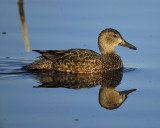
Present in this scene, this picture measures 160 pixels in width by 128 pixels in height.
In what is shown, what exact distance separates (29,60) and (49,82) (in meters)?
2.08

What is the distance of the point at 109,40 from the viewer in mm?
13820

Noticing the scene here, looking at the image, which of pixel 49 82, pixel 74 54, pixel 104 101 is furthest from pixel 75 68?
pixel 104 101

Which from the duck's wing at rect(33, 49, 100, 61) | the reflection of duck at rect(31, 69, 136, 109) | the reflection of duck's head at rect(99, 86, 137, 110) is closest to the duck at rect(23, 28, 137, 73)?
the duck's wing at rect(33, 49, 100, 61)

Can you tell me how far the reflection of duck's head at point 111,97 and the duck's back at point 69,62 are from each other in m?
1.39

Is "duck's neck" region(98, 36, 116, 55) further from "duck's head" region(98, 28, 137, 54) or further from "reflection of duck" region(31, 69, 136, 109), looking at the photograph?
"reflection of duck" region(31, 69, 136, 109)

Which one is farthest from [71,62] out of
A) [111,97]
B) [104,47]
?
[111,97]

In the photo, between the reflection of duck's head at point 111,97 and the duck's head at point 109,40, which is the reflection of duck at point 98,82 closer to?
the reflection of duck's head at point 111,97

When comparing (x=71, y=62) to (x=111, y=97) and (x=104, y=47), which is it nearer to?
(x=104, y=47)

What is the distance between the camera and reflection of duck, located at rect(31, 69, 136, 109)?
36.1ft

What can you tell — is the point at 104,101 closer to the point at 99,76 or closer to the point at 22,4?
the point at 99,76

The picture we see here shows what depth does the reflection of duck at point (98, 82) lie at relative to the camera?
11.0 meters

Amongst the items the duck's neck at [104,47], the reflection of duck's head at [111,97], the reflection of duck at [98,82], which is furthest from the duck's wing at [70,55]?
the reflection of duck's head at [111,97]

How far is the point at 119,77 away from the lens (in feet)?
41.6

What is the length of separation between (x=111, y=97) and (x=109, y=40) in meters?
2.94
